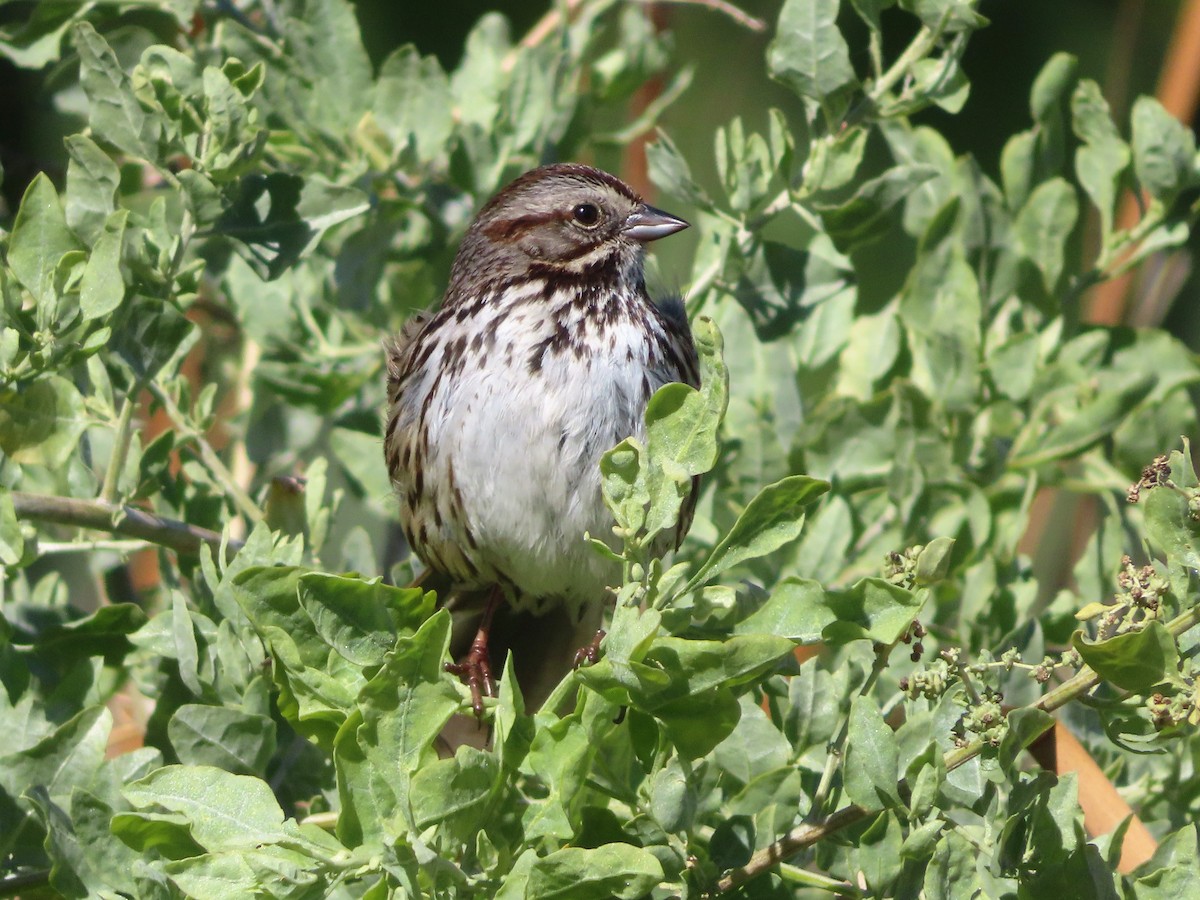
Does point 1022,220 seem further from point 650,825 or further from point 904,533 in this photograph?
point 650,825

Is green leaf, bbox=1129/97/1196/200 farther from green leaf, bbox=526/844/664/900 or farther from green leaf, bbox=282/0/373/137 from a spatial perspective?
green leaf, bbox=526/844/664/900

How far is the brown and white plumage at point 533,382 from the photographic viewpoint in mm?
2299

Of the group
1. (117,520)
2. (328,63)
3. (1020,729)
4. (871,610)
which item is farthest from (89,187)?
(1020,729)

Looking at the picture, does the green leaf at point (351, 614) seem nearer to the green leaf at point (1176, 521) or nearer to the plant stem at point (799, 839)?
the plant stem at point (799, 839)

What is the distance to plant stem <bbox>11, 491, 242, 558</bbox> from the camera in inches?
72.2

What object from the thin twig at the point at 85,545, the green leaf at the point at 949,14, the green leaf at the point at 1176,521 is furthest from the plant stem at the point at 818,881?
the green leaf at the point at 949,14

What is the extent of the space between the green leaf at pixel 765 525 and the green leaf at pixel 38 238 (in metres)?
0.85

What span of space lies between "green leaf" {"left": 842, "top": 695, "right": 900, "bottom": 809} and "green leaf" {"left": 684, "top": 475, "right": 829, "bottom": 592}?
0.17 m

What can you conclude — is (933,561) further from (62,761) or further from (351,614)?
(62,761)

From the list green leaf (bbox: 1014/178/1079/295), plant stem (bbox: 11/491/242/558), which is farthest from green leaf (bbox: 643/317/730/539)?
green leaf (bbox: 1014/178/1079/295)

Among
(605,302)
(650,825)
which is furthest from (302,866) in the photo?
(605,302)

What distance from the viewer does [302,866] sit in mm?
1254

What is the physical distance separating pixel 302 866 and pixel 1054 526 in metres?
2.47

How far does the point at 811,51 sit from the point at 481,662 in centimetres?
110
